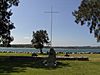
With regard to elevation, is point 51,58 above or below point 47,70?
above

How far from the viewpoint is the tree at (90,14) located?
50956 millimetres

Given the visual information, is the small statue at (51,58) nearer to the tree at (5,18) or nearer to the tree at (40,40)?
the tree at (5,18)

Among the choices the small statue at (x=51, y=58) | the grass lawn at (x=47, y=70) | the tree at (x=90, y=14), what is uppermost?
the tree at (x=90, y=14)

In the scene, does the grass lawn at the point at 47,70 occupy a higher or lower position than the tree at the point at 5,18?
lower

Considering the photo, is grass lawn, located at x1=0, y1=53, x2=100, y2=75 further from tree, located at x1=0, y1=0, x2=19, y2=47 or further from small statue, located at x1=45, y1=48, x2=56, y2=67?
tree, located at x1=0, y1=0, x2=19, y2=47

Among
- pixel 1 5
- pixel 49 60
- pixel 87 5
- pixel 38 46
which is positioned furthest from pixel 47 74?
pixel 38 46

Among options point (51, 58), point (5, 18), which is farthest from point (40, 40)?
point (51, 58)

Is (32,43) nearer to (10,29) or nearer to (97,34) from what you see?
(10,29)

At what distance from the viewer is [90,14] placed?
53.0 m

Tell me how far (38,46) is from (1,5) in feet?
202

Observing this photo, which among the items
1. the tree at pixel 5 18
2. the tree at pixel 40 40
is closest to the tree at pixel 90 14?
the tree at pixel 5 18

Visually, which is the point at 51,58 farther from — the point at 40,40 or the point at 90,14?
the point at 40,40

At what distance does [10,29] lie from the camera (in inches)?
2437

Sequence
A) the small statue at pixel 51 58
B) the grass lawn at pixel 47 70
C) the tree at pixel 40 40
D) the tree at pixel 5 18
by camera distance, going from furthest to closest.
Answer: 1. the tree at pixel 40 40
2. the tree at pixel 5 18
3. the small statue at pixel 51 58
4. the grass lawn at pixel 47 70
